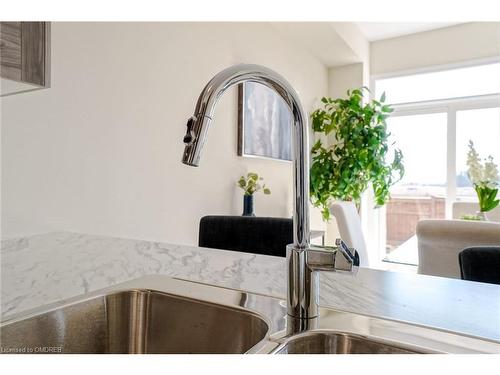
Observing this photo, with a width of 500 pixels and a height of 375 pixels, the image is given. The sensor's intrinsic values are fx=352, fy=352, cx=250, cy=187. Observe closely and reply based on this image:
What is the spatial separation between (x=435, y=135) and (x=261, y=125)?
223 centimetres

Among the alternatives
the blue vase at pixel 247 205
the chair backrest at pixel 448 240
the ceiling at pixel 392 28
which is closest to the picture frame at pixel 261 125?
the blue vase at pixel 247 205

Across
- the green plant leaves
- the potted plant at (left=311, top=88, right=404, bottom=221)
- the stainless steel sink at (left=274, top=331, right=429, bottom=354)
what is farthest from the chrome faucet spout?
the potted plant at (left=311, top=88, right=404, bottom=221)

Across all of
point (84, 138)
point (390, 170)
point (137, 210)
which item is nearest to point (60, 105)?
point (84, 138)

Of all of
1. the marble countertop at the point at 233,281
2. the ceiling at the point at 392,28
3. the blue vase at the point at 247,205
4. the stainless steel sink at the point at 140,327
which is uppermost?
the ceiling at the point at 392,28

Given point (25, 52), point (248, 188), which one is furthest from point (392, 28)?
point (25, 52)

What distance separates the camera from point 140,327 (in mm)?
708

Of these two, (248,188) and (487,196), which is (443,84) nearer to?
(487,196)

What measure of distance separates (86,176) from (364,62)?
10.9 feet

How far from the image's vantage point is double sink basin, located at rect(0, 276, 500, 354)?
0.49m

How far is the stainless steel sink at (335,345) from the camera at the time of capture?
48cm

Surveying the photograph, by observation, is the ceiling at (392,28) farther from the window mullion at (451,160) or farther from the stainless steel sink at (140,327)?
the stainless steel sink at (140,327)

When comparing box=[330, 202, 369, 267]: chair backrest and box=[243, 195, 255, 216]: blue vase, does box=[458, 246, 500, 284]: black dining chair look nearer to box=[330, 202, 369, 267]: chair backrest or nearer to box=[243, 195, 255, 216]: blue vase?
box=[330, 202, 369, 267]: chair backrest

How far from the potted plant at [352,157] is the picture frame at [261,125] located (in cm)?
49

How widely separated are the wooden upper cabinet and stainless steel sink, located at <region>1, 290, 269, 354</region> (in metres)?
0.53
